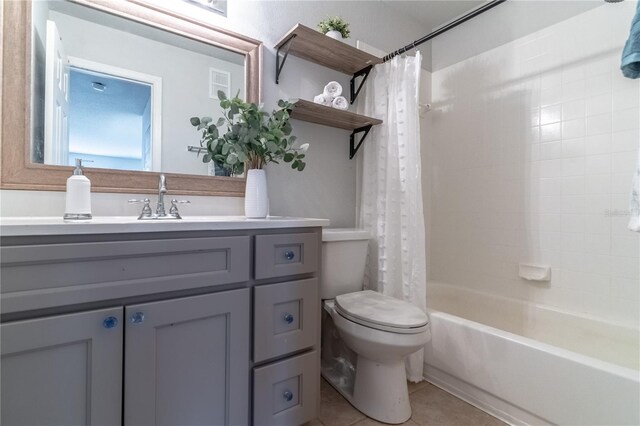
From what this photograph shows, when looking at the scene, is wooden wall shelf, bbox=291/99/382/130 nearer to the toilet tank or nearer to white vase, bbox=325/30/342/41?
white vase, bbox=325/30/342/41

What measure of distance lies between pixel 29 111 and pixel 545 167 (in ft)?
8.33

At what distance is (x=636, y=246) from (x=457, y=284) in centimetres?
100

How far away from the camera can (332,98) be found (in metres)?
1.71

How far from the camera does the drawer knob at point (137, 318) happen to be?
0.83m

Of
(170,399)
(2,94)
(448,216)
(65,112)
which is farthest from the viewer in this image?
(448,216)

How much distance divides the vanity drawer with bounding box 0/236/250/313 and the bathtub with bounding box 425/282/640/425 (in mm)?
1193

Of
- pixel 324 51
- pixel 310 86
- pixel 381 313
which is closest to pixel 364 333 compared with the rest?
pixel 381 313

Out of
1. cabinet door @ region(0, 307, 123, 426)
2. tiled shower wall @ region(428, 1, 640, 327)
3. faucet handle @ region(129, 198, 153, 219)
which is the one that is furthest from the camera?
tiled shower wall @ region(428, 1, 640, 327)

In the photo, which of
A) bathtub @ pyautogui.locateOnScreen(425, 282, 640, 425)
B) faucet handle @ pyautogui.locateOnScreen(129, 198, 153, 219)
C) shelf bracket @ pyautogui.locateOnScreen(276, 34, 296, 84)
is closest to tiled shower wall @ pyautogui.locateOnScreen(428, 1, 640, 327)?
bathtub @ pyautogui.locateOnScreen(425, 282, 640, 425)

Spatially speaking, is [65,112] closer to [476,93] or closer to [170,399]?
[170,399]

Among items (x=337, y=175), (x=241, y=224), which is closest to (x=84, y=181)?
(x=241, y=224)

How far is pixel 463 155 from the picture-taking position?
2211 millimetres

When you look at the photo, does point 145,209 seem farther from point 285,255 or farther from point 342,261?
point 342,261

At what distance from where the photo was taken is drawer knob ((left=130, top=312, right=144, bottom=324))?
83cm
